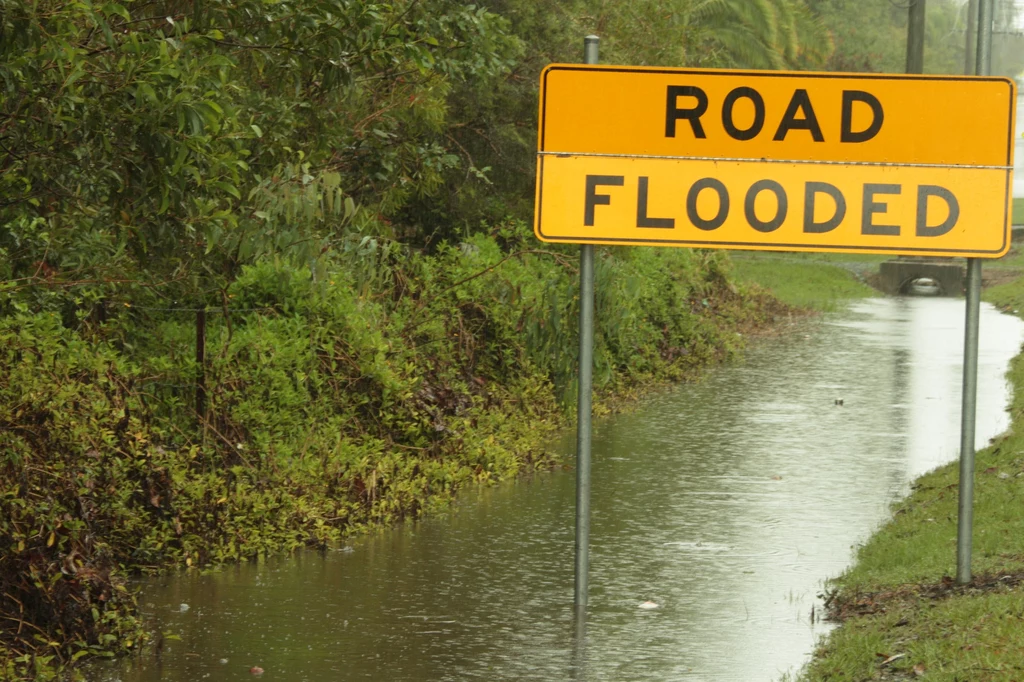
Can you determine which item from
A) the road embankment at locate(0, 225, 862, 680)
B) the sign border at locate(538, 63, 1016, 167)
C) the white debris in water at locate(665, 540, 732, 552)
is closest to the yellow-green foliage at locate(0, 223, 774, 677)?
the road embankment at locate(0, 225, 862, 680)

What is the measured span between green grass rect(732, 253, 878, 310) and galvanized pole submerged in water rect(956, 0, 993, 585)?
696 inches

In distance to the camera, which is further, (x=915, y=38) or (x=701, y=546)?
(x=915, y=38)

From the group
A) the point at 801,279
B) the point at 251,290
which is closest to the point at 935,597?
the point at 251,290

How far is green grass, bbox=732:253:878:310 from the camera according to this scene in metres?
27.6

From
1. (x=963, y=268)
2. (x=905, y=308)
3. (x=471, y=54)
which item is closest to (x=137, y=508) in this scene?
(x=471, y=54)

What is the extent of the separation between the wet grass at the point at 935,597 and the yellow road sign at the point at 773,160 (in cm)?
164

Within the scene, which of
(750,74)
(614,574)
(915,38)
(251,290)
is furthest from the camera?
(915,38)

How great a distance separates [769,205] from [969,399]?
1324 millimetres

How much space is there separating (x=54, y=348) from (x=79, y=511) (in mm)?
1697

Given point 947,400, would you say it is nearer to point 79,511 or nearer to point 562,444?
point 562,444

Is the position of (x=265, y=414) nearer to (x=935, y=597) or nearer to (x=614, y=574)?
(x=614, y=574)

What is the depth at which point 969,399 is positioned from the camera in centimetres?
728

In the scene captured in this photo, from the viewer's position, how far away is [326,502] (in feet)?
31.4

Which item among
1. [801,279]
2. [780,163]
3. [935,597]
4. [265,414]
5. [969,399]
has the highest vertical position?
[801,279]
